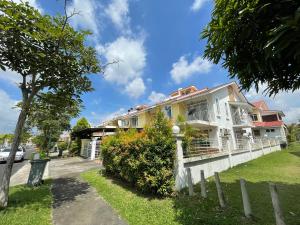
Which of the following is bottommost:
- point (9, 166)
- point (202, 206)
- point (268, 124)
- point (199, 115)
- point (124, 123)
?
point (202, 206)

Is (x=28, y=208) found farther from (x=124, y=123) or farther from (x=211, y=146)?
(x=124, y=123)

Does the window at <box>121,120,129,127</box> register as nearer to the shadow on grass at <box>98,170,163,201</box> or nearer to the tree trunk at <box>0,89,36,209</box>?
the shadow on grass at <box>98,170,163,201</box>

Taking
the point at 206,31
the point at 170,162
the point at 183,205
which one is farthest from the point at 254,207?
the point at 206,31

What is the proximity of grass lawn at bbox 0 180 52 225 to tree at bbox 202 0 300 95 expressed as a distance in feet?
22.4

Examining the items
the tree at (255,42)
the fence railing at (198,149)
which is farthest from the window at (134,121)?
the tree at (255,42)

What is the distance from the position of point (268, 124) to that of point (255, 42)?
36499mm

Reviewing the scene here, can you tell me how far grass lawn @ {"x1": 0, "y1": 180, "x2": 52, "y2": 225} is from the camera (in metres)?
5.48

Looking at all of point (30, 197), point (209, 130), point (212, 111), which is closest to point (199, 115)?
point (212, 111)

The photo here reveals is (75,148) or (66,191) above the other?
(75,148)

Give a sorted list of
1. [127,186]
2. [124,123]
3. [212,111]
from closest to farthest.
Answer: [127,186] → [212,111] → [124,123]

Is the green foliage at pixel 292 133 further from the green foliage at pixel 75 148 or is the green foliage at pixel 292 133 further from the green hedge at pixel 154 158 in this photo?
the green hedge at pixel 154 158

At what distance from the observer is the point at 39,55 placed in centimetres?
641

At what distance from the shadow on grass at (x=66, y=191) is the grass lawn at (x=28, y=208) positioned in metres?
0.26

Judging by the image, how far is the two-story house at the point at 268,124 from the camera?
34.5 metres
